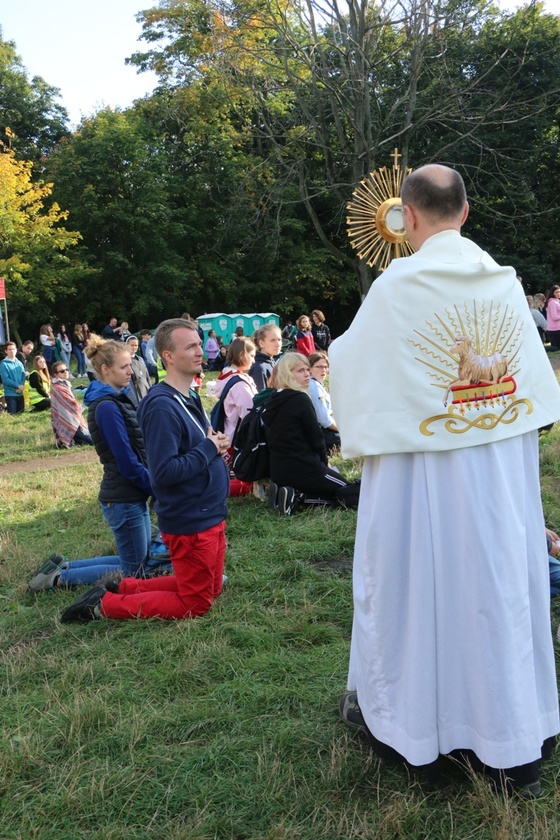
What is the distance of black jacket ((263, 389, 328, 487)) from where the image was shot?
6629 millimetres

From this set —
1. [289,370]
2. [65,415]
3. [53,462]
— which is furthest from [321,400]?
[65,415]

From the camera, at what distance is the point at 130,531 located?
16.9ft

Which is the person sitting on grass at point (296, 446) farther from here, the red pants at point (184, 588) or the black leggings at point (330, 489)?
the red pants at point (184, 588)

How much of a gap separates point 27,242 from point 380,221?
26.8 meters

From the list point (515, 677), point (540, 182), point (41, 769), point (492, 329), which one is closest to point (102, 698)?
point (41, 769)

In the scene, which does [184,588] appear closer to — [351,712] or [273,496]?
[351,712]

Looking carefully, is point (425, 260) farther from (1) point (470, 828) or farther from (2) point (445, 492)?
(1) point (470, 828)

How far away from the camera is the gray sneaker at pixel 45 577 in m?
5.16

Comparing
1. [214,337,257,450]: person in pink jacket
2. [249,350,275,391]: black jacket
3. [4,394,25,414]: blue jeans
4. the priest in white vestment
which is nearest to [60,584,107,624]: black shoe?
the priest in white vestment

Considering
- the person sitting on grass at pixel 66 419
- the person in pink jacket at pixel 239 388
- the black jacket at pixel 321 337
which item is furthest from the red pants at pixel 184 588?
the black jacket at pixel 321 337

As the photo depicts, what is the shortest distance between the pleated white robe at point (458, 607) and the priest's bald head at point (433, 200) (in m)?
0.82

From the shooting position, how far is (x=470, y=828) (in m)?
2.59

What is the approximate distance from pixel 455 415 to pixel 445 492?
0.27 metres

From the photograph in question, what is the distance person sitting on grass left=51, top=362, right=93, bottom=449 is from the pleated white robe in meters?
9.78
